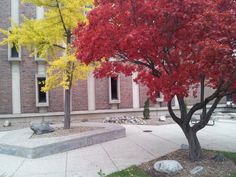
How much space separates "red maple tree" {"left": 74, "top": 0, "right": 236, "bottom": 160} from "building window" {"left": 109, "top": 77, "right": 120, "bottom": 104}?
33.2 feet

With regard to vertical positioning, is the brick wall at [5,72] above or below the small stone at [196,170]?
above

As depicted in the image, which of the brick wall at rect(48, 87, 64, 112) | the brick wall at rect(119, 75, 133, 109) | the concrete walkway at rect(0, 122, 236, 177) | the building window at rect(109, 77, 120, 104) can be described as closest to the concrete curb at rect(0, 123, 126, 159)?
the concrete walkway at rect(0, 122, 236, 177)

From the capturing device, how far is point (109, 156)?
8641 millimetres

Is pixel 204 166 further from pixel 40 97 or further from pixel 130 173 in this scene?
pixel 40 97

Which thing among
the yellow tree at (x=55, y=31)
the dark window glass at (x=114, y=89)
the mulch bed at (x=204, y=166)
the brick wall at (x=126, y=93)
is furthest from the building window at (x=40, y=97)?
the mulch bed at (x=204, y=166)

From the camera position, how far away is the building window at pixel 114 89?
58.2 feet

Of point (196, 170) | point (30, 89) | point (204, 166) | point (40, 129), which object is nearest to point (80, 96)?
point (30, 89)

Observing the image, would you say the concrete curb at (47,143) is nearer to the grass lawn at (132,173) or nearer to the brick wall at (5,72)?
the grass lawn at (132,173)

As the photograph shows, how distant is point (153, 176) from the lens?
673cm

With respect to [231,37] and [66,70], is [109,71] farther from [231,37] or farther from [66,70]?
[66,70]

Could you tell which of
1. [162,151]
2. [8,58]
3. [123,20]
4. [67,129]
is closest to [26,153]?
[67,129]

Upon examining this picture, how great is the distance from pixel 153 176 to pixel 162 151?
8.21 ft

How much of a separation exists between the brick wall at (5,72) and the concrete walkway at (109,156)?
291 inches

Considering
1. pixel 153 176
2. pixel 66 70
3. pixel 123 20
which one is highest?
pixel 123 20
